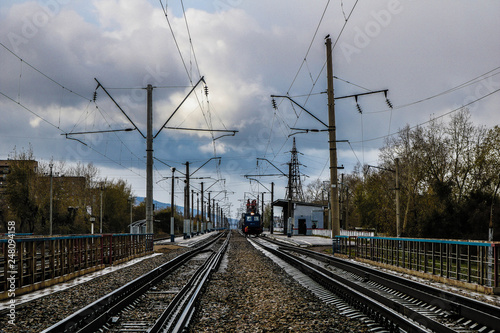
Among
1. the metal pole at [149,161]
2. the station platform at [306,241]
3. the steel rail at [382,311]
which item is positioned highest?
the metal pole at [149,161]

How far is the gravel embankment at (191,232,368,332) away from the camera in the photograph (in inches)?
292

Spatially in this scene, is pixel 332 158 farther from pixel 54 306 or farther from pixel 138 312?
pixel 54 306

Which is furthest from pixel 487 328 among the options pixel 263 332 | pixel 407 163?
pixel 407 163

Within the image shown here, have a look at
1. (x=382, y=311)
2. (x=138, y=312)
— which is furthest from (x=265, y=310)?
(x=138, y=312)

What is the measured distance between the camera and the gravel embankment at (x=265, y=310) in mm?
7421

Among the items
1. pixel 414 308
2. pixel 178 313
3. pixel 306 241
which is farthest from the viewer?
pixel 306 241

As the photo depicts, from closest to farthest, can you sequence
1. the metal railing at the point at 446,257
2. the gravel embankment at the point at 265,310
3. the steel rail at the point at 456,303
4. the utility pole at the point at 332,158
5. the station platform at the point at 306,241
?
the steel rail at the point at 456,303 < the gravel embankment at the point at 265,310 < the metal railing at the point at 446,257 < the utility pole at the point at 332,158 < the station platform at the point at 306,241

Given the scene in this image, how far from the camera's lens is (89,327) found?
21.8ft

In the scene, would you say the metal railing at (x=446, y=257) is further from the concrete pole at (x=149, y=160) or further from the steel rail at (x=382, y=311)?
the concrete pole at (x=149, y=160)

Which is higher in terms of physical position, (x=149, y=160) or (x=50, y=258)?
(x=149, y=160)

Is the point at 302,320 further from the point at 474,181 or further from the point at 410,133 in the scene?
the point at 410,133

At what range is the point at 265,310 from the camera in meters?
8.88

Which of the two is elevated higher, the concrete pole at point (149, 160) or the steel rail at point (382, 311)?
the concrete pole at point (149, 160)

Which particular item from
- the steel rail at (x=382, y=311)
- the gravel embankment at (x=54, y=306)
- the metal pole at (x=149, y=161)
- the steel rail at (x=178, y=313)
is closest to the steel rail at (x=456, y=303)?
Result: the steel rail at (x=382, y=311)
